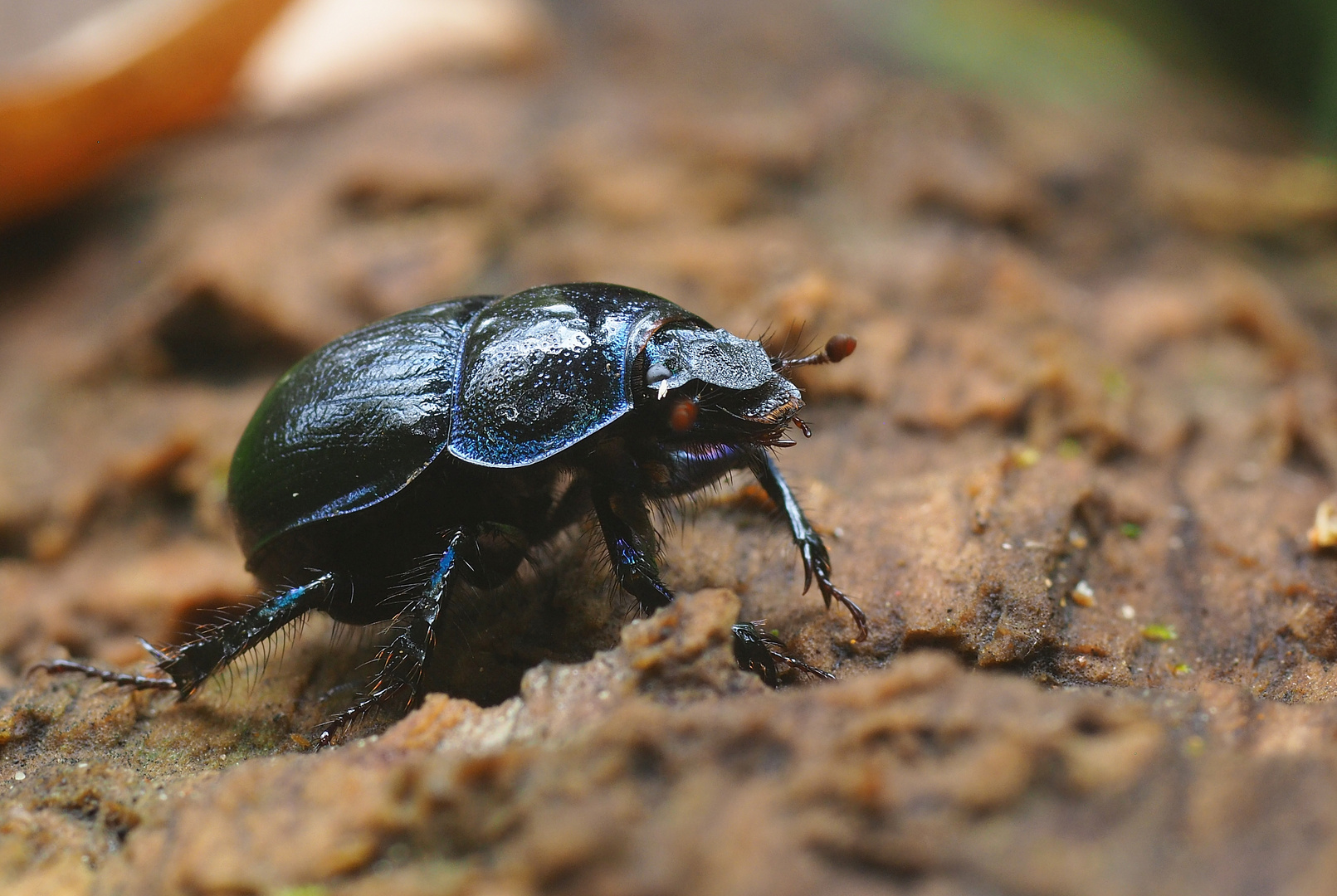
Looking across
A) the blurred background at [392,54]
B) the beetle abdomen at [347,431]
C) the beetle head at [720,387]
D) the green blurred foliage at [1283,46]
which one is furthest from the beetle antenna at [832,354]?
the green blurred foliage at [1283,46]

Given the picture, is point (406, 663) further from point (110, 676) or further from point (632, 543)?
point (110, 676)

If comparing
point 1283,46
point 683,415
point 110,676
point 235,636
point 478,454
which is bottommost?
point 110,676

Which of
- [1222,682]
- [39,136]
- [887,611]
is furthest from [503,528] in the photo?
[39,136]

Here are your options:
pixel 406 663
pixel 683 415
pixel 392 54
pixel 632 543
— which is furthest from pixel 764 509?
pixel 392 54

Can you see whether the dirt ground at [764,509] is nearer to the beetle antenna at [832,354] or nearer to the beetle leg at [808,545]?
the beetle leg at [808,545]

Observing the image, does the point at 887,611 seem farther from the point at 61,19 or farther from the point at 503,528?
the point at 61,19

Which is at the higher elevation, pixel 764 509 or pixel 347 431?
pixel 347 431
